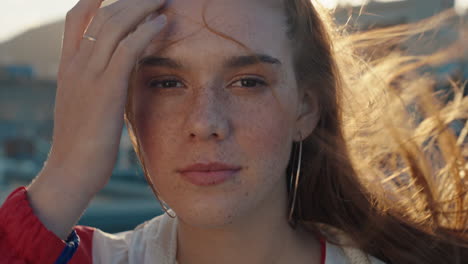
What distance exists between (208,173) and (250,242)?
45 cm

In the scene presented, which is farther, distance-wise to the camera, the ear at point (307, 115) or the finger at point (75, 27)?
the ear at point (307, 115)

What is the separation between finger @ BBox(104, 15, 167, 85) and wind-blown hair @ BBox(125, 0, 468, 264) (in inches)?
10.2

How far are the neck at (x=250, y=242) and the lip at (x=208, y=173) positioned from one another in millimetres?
311

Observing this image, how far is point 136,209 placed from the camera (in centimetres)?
570

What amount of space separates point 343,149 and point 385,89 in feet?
1.40

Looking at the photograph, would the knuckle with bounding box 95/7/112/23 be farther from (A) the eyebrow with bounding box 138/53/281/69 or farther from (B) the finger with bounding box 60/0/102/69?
(A) the eyebrow with bounding box 138/53/281/69

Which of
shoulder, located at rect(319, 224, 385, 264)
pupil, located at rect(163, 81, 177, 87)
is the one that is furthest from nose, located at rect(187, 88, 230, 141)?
shoulder, located at rect(319, 224, 385, 264)

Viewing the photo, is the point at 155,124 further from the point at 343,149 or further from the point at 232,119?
the point at 343,149

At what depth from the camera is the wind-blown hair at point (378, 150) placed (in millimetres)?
2129

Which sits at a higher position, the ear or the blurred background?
the ear

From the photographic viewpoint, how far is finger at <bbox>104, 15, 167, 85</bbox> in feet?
5.49

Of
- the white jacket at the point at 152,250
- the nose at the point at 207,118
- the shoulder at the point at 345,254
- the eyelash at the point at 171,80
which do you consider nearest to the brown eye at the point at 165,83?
the eyelash at the point at 171,80

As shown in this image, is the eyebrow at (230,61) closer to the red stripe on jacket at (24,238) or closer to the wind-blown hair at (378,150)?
the wind-blown hair at (378,150)

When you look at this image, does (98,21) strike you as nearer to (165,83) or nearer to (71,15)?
(71,15)
